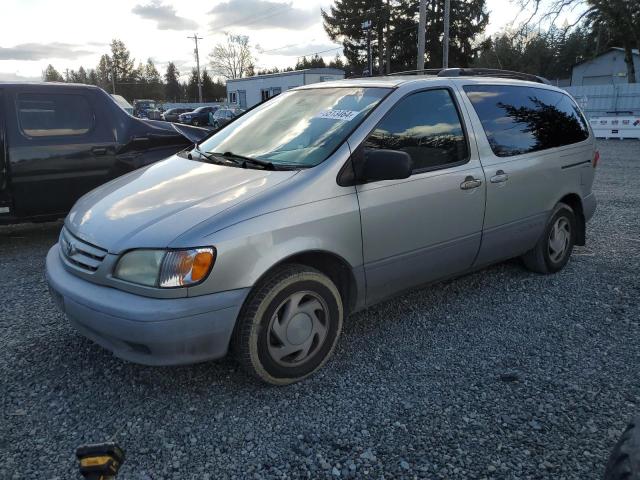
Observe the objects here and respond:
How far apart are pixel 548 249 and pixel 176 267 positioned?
340 centimetres

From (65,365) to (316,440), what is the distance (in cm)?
168

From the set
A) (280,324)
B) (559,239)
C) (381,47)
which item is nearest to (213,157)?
(280,324)

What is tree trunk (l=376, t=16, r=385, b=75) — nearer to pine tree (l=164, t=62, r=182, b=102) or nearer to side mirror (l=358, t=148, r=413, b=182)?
side mirror (l=358, t=148, r=413, b=182)

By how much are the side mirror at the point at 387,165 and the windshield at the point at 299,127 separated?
247 mm

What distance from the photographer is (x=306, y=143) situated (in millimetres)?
3270

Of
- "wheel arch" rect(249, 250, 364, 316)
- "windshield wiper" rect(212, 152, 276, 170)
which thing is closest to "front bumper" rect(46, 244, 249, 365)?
"wheel arch" rect(249, 250, 364, 316)

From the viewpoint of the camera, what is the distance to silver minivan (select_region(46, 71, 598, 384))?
2.58 m

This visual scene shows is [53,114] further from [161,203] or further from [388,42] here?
[388,42]

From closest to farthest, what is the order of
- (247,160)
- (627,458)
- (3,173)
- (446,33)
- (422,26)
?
(627,458)
(247,160)
(3,173)
(422,26)
(446,33)

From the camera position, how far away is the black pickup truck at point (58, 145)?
538 cm

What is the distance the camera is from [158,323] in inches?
97.7

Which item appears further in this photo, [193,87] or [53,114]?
[193,87]

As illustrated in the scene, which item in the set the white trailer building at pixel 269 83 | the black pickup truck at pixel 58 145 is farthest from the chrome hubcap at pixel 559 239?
the white trailer building at pixel 269 83

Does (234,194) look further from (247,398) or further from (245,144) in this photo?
(247,398)
